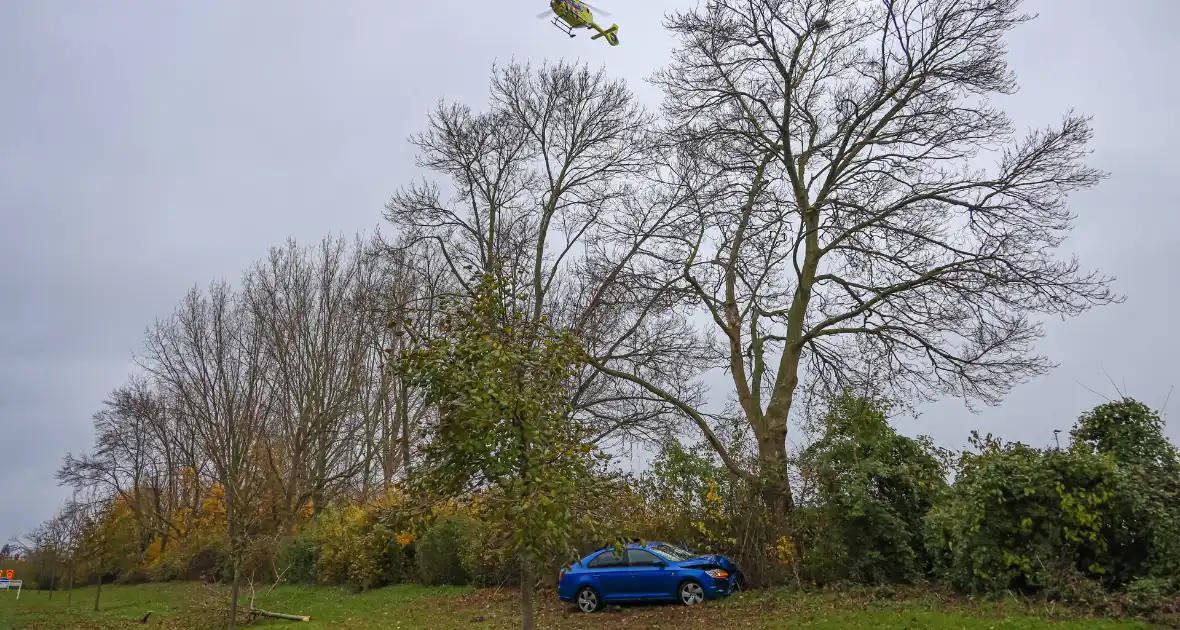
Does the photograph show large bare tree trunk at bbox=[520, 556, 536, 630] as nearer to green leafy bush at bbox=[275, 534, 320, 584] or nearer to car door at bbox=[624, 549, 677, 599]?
car door at bbox=[624, 549, 677, 599]

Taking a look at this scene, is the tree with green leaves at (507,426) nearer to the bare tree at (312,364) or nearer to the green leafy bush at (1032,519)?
the green leafy bush at (1032,519)

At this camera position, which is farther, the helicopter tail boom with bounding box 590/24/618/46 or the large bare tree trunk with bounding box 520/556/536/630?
the helicopter tail boom with bounding box 590/24/618/46

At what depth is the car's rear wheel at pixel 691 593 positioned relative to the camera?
48.2ft

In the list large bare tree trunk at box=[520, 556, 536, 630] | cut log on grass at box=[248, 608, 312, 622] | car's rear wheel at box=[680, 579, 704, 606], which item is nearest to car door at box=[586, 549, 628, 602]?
car's rear wheel at box=[680, 579, 704, 606]

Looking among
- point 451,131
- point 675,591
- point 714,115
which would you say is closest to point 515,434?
point 675,591

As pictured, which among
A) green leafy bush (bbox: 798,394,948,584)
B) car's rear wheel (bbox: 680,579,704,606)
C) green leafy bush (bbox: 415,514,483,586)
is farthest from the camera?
green leafy bush (bbox: 415,514,483,586)

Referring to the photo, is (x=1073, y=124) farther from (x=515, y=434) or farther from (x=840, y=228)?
(x=515, y=434)

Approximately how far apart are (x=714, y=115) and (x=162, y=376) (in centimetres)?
2243

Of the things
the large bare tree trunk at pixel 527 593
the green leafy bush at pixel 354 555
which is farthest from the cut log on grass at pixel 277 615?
the large bare tree trunk at pixel 527 593

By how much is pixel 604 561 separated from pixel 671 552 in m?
1.39

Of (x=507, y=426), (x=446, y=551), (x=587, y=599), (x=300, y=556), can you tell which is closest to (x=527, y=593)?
(x=507, y=426)

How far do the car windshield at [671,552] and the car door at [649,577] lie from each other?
0.16 meters

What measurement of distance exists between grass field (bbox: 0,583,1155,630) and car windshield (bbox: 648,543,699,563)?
0.94 m

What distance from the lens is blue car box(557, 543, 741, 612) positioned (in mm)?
14758
